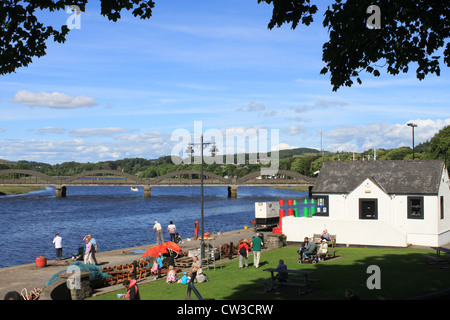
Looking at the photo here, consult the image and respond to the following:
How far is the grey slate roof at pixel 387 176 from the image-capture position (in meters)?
31.1

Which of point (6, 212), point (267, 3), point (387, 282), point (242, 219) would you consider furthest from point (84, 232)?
point (267, 3)

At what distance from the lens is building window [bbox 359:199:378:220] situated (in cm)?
3194

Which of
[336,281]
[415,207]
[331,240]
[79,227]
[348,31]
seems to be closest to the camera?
[348,31]

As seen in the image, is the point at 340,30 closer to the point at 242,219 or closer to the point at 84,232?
the point at 84,232

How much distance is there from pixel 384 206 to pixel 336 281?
13.2m

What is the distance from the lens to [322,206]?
1368 inches

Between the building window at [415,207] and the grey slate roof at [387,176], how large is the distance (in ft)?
1.63

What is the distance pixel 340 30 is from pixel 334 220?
1972 cm

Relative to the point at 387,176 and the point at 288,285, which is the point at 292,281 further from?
the point at 387,176
